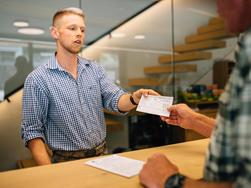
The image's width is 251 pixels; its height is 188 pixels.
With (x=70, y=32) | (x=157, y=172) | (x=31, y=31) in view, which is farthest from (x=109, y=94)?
(x=31, y=31)

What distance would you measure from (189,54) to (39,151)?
341 cm

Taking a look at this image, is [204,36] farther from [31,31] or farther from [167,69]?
[31,31]

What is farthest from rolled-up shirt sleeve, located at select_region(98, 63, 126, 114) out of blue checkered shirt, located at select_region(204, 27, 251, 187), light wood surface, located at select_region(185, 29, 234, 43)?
light wood surface, located at select_region(185, 29, 234, 43)

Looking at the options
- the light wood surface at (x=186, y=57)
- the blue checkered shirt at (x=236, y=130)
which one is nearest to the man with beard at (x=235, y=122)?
the blue checkered shirt at (x=236, y=130)

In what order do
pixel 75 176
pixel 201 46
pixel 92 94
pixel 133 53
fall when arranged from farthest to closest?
pixel 201 46 → pixel 133 53 → pixel 92 94 → pixel 75 176

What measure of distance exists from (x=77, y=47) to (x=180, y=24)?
3069 mm

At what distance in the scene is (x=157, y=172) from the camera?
2.90ft

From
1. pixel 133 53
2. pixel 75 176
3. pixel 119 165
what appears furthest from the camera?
pixel 133 53

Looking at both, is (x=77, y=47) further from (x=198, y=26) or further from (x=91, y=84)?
(x=198, y=26)

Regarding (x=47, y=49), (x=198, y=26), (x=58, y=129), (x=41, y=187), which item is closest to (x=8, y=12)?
(x=47, y=49)

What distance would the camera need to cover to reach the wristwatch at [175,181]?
0.74 m

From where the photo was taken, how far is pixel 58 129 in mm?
1818

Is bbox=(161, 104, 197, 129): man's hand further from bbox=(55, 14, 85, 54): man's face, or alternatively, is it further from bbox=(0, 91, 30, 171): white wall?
bbox=(0, 91, 30, 171): white wall

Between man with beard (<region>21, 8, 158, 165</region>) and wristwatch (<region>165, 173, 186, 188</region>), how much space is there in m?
0.91
